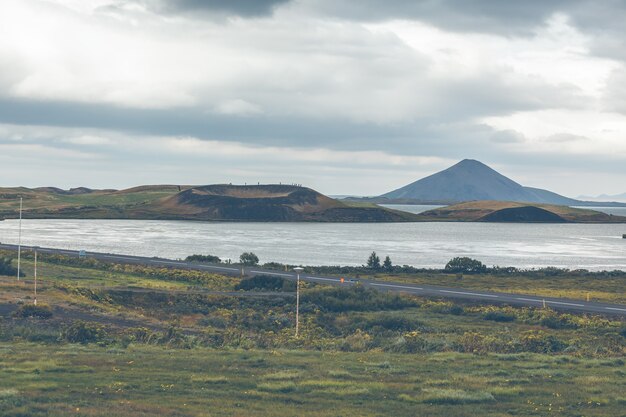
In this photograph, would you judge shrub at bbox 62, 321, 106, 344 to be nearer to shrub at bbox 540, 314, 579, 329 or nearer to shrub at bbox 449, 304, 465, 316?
shrub at bbox 449, 304, 465, 316

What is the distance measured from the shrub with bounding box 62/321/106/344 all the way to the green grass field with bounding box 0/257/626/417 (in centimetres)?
8

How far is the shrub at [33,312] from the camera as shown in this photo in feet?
149

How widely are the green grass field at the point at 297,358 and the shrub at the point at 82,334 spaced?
0.27 feet

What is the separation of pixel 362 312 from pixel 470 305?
9.47 meters

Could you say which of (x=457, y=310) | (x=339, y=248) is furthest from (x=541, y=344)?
(x=339, y=248)

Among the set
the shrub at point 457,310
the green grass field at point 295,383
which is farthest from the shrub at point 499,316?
the green grass field at point 295,383

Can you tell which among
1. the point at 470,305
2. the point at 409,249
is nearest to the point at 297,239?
→ the point at 409,249

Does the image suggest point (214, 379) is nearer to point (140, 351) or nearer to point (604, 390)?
point (140, 351)

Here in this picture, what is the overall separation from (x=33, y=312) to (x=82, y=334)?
9959mm

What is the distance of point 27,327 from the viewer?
4009cm

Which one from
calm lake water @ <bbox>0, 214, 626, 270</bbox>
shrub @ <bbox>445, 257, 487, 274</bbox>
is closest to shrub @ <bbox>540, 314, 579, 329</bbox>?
shrub @ <bbox>445, 257, 487, 274</bbox>

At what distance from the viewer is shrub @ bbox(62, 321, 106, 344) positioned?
1463 inches

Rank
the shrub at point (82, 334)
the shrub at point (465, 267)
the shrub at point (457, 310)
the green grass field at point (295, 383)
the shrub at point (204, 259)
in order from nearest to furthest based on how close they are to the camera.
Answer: the green grass field at point (295, 383) → the shrub at point (82, 334) → the shrub at point (457, 310) → the shrub at point (465, 267) → the shrub at point (204, 259)

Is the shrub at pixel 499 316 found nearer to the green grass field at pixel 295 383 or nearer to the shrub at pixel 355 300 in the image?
the shrub at pixel 355 300
